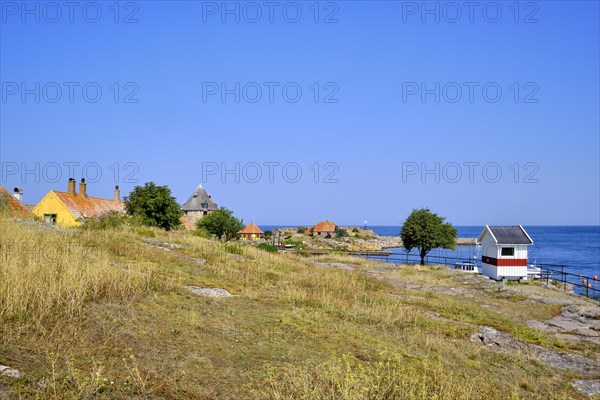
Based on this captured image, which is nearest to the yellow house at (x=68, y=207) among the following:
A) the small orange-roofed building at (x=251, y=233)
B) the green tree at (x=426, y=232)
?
the green tree at (x=426, y=232)

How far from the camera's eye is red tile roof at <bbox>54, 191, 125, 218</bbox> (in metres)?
43.3

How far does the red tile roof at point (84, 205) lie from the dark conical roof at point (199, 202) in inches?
1522

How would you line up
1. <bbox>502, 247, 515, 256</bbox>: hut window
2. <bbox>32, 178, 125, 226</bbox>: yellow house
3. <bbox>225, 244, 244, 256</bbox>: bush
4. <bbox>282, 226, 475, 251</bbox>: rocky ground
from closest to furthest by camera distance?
1. <bbox>225, 244, 244, 256</bbox>: bush
2. <bbox>502, 247, 515, 256</bbox>: hut window
3. <bbox>32, 178, 125, 226</bbox>: yellow house
4. <bbox>282, 226, 475, 251</bbox>: rocky ground

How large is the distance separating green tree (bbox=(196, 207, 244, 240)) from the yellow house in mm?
16059

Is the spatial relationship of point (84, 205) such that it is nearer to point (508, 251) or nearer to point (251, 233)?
point (508, 251)

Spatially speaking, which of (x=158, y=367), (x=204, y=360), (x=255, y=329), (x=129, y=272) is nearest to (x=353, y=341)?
(x=255, y=329)

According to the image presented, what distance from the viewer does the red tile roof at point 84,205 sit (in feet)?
142

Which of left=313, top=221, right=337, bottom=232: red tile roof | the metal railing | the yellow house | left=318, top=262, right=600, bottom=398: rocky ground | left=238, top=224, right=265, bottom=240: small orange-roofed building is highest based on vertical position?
the yellow house

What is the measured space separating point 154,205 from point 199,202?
1952 inches

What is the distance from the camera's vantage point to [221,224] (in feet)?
201

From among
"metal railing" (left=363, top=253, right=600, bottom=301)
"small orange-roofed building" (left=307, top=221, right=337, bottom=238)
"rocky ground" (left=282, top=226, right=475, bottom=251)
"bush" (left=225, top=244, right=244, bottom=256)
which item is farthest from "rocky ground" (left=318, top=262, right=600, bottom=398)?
"small orange-roofed building" (left=307, top=221, right=337, bottom=238)

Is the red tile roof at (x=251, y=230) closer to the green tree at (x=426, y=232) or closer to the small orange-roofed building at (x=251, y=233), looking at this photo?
the small orange-roofed building at (x=251, y=233)

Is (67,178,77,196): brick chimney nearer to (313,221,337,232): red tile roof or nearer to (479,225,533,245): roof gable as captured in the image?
(479,225,533,245): roof gable

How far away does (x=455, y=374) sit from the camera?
744cm
